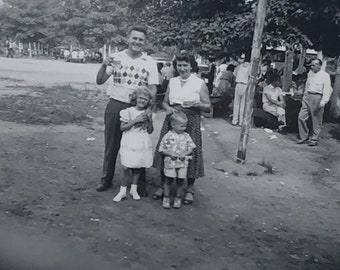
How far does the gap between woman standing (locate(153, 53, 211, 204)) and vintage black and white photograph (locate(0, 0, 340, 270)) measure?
0.04 feet

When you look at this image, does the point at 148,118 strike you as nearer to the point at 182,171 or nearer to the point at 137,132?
the point at 137,132

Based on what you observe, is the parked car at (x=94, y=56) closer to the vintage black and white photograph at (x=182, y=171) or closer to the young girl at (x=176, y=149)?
the vintage black and white photograph at (x=182, y=171)

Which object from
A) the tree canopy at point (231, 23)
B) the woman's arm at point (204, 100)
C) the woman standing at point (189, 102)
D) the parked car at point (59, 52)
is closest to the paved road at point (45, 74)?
the tree canopy at point (231, 23)

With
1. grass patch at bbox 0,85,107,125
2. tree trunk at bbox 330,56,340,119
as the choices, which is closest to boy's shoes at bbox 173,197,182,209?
grass patch at bbox 0,85,107,125

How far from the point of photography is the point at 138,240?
438 cm

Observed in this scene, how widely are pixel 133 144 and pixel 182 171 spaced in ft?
2.20

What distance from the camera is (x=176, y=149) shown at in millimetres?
5305

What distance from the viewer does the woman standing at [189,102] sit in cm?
538

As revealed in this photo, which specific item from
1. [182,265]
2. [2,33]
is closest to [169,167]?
[182,265]

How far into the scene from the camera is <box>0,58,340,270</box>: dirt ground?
4.05 m

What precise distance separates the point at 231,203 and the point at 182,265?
2.03 m

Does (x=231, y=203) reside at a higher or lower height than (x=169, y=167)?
lower

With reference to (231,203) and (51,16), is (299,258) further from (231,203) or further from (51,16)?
(51,16)

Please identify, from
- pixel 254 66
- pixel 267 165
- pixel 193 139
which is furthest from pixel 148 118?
pixel 267 165
